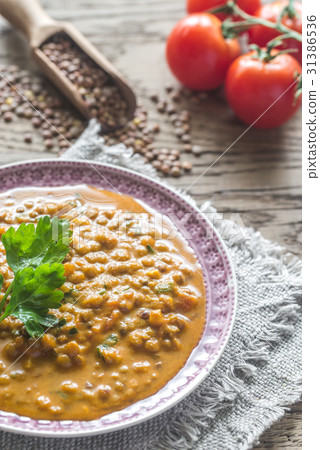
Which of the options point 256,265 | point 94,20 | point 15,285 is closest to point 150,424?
point 15,285

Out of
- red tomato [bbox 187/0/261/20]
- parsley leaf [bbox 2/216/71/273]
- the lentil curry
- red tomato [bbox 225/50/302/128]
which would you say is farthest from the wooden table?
parsley leaf [bbox 2/216/71/273]

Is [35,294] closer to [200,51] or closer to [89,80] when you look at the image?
[89,80]

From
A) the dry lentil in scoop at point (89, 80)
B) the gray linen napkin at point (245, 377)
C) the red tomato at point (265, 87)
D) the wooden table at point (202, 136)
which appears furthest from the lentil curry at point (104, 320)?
the red tomato at point (265, 87)

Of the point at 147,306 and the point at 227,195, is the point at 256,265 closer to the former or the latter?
the point at 227,195

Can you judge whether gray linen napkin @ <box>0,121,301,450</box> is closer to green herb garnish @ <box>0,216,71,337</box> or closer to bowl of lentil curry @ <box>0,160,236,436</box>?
bowl of lentil curry @ <box>0,160,236,436</box>

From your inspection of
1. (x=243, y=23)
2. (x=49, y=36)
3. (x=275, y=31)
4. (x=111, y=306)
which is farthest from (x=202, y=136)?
(x=111, y=306)

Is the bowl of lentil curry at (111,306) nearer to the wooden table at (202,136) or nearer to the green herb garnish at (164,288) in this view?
the green herb garnish at (164,288)
